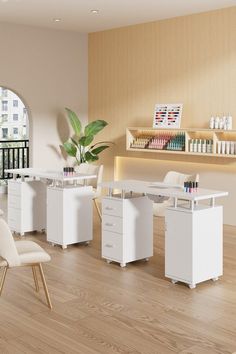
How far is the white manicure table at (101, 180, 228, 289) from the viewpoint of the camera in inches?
185

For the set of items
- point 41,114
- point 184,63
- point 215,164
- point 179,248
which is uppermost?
point 184,63

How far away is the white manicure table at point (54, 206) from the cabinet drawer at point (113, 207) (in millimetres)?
700

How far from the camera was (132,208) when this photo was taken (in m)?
5.36

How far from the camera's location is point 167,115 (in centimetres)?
804

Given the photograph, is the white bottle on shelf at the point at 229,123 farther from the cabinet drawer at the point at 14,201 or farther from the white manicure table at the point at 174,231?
the cabinet drawer at the point at 14,201

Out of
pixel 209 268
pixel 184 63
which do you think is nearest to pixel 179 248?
pixel 209 268

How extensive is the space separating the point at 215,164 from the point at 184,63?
1518 millimetres

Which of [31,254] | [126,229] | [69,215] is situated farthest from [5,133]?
[31,254]

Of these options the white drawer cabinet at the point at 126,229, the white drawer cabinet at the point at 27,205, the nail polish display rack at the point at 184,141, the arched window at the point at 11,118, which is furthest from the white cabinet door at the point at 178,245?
the arched window at the point at 11,118

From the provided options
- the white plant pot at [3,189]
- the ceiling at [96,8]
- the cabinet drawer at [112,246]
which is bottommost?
the cabinet drawer at [112,246]

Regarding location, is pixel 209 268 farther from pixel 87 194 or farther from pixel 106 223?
pixel 87 194

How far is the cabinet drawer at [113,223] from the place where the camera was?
5.32 metres

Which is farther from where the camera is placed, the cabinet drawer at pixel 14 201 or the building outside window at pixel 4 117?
the building outside window at pixel 4 117

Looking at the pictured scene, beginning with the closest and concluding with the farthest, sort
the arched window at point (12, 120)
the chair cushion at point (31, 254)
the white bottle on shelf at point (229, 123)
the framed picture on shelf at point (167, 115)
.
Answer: the chair cushion at point (31, 254) < the white bottle on shelf at point (229, 123) < the framed picture on shelf at point (167, 115) < the arched window at point (12, 120)
